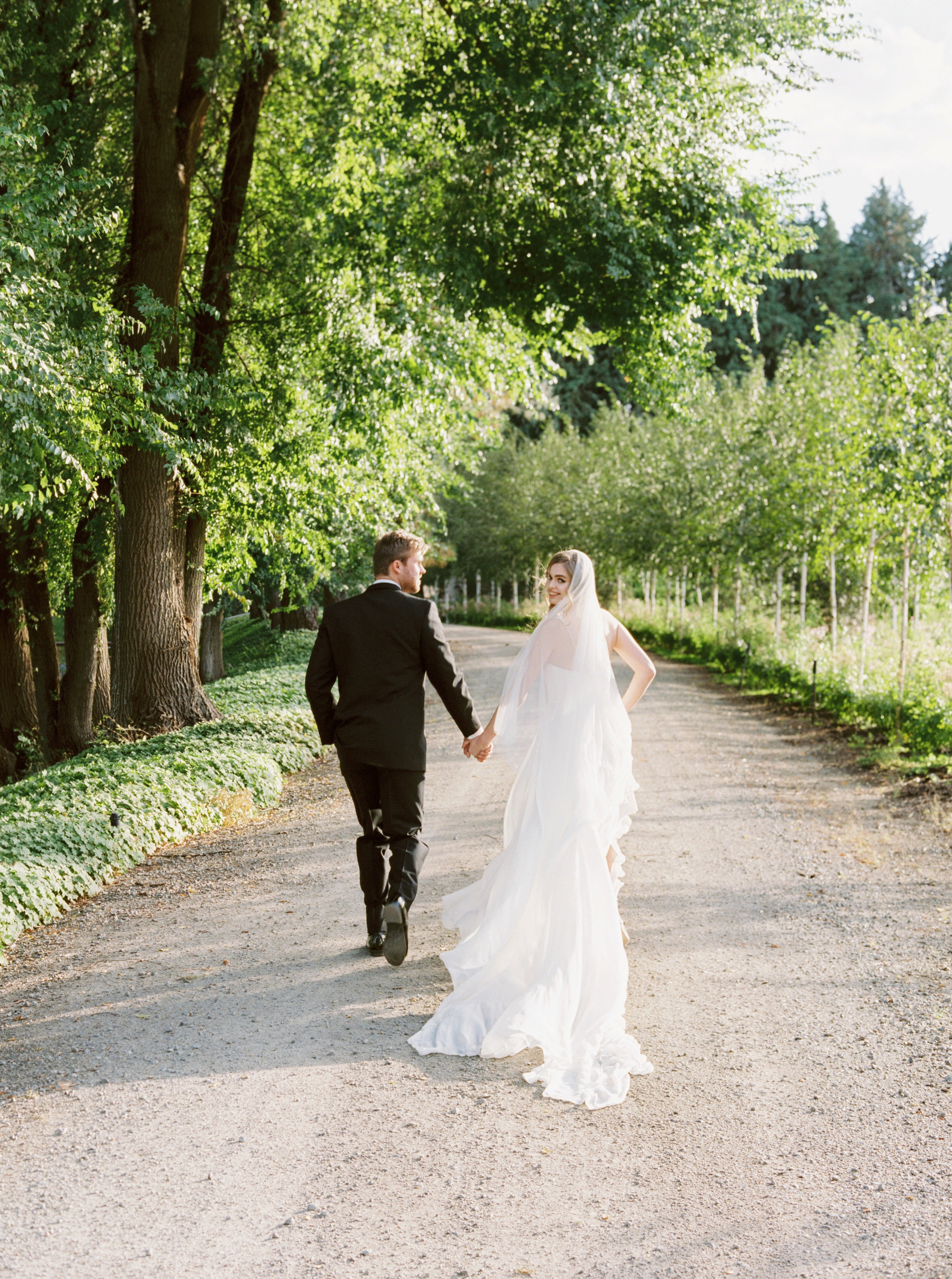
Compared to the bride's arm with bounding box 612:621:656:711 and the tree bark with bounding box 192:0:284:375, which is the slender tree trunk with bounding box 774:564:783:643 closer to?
the tree bark with bounding box 192:0:284:375

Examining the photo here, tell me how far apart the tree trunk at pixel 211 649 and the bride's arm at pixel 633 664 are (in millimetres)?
17460

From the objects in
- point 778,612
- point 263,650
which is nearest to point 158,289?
point 778,612

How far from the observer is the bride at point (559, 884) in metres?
4.38

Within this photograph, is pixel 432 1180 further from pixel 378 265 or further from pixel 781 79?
pixel 781 79

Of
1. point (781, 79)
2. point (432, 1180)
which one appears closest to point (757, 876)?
point (432, 1180)

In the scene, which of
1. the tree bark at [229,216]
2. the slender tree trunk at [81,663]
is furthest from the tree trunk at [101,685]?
the tree bark at [229,216]

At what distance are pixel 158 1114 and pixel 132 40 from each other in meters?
11.5

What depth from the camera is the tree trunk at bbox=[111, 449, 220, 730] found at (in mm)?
11422

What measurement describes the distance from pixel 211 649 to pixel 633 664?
1847 cm

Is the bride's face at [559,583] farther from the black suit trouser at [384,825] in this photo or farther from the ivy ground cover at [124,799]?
the ivy ground cover at [124,799]

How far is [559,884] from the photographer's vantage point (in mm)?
4812

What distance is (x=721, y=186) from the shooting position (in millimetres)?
10898

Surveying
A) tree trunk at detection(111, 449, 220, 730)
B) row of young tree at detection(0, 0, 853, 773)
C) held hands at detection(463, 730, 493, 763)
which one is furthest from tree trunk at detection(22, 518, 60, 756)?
held hands at detection(463, 730, 493, 763)

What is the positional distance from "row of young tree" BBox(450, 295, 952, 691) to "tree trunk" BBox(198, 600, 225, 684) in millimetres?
6407
